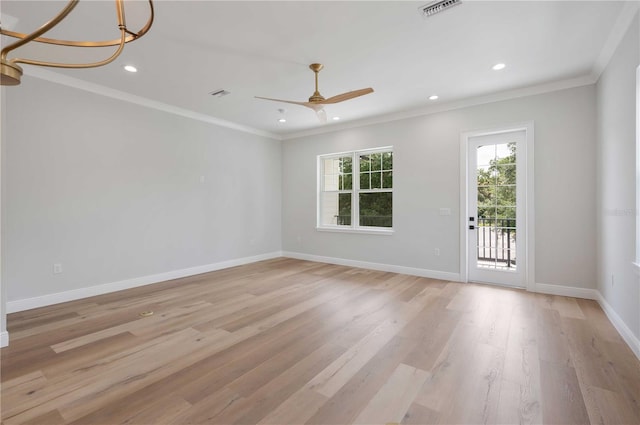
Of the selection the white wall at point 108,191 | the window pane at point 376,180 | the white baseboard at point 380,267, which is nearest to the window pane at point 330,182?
the window pane at point 376,180

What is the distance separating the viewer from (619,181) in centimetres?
284

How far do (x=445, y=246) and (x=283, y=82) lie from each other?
3.46 metres

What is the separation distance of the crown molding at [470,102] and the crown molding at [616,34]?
0.24 metres

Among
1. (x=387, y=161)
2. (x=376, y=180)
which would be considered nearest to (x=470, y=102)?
(x=387, y=161)

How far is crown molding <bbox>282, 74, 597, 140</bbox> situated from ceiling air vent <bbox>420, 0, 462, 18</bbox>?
93.9 inches

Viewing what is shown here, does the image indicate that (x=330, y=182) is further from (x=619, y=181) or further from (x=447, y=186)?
(x=619, y=181)

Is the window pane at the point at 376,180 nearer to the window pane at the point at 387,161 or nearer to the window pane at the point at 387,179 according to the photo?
the window pane at the point at 387,179

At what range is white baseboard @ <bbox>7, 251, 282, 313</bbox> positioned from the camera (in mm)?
3459

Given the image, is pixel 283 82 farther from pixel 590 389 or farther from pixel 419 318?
pixel 590 389

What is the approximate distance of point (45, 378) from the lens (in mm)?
2100

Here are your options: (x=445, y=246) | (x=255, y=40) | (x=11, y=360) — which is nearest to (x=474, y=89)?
(x=445, y=246)

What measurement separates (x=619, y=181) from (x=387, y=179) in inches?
125

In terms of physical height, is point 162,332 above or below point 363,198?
below

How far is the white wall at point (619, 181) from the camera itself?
2512mm
